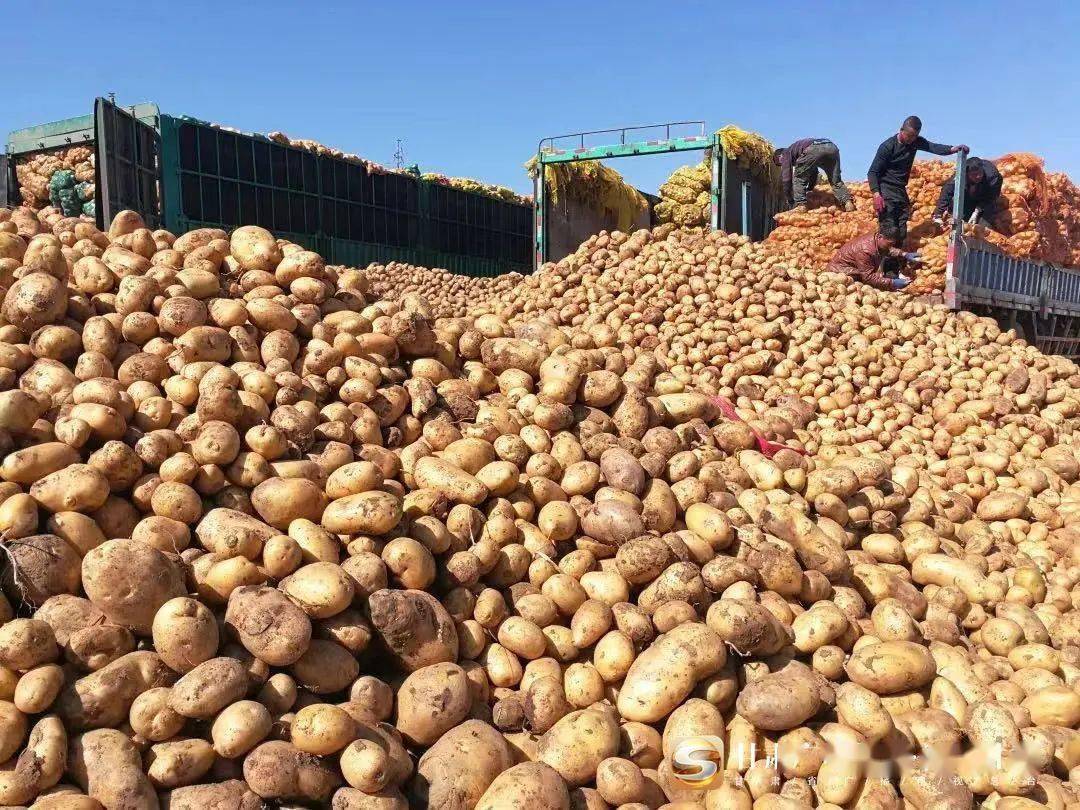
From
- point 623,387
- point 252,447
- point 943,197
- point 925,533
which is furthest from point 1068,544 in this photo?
point 943,197

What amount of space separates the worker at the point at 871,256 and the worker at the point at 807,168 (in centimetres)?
219

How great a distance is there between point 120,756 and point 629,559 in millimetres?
1940

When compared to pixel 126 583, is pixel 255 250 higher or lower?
higher

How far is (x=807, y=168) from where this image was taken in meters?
12.6

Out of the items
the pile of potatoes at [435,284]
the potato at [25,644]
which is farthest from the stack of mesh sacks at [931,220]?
the potato at [25,644]

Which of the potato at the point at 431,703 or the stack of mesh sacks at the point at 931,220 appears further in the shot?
the stack of mesh sacks at the point at 931,220

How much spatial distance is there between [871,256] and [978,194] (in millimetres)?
2857

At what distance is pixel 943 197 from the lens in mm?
10875

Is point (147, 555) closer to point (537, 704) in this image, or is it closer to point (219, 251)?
point (537, 704)

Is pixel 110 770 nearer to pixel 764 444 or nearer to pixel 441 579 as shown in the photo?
pixel 441 579

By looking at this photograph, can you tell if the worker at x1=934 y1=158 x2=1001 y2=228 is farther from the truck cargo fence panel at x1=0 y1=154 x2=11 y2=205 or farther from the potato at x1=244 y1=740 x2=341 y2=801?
the truck cargo fence panel at x1=0 y1=154 x2=11 y2=205

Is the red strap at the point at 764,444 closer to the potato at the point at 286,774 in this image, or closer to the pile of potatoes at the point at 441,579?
the pile of potatoes at the point at 441,579

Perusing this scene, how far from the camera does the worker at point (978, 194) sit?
10.9 metres

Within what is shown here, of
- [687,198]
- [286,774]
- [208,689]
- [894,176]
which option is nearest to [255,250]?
[208,689]
